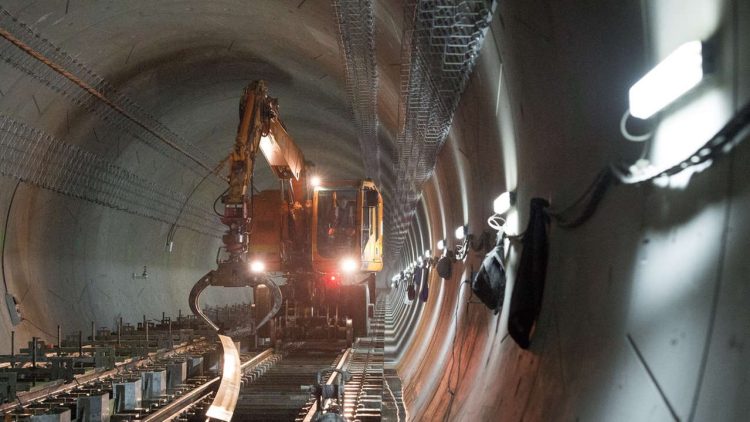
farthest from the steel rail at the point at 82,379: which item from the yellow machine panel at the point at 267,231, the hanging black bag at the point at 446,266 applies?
the hanging black bag at the point at 446,266

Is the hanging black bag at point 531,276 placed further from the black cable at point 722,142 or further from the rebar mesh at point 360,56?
the rebar mesh at point 360,56

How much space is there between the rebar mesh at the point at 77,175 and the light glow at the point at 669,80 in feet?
32.4

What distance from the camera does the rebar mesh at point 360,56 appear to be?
7843 mm

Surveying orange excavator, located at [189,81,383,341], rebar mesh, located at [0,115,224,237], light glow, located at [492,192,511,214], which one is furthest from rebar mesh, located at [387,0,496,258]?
rebar mesh, located at [0,115,224,237]

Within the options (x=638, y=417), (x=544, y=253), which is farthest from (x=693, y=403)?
(x=544, y=253)

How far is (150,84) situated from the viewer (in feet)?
43.8

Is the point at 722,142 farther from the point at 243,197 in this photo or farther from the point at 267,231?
the point at 267,231

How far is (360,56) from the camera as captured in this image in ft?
30.3

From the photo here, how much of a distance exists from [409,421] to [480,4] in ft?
15.3

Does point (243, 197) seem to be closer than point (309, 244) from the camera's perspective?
Yes

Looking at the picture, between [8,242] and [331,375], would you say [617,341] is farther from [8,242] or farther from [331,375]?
[8,242]

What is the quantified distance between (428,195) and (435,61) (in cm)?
702

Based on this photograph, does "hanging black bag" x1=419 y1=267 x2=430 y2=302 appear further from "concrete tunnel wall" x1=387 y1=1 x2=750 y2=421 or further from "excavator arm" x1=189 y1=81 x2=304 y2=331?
"concrete tunnel wall" x1=387 y1=1 x2=750 y2=421

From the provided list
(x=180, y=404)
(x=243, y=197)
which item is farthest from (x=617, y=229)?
(x=243, y=197)
